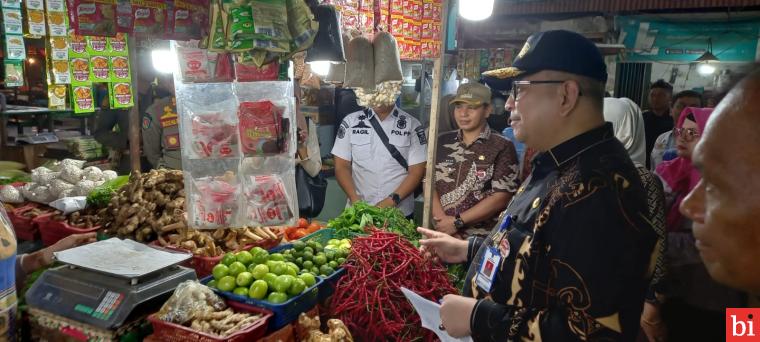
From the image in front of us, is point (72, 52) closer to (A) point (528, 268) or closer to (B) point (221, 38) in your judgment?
(B) point (221, 38)

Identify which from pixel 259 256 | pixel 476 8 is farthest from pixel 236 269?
pixel 476 8

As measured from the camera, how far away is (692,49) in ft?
30.9

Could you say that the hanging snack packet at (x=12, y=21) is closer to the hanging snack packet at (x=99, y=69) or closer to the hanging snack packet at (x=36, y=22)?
the hanging snack packet at (x=36, y=22)

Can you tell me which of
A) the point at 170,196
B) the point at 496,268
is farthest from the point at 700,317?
the point at 170,196

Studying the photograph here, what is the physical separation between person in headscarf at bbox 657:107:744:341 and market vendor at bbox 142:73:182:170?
13.8 feet

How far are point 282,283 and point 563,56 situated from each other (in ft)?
4.50

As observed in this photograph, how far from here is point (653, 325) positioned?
289 cm

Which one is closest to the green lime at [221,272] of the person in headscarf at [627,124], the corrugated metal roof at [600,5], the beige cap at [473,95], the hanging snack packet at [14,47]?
the beige cap at [473,95]

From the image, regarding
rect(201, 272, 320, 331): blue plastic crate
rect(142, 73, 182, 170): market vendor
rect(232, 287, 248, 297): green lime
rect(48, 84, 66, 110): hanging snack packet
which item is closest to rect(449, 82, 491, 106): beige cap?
rect(201, 272, 320, 331): blue plastic crate

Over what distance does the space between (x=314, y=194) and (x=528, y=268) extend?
8.67 ft

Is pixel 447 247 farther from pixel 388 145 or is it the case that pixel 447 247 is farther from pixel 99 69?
pixel 99 69

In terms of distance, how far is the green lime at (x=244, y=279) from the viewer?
2086 millimetres

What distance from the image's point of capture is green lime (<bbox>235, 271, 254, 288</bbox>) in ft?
6.84

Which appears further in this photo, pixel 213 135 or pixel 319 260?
pixel 319 260
